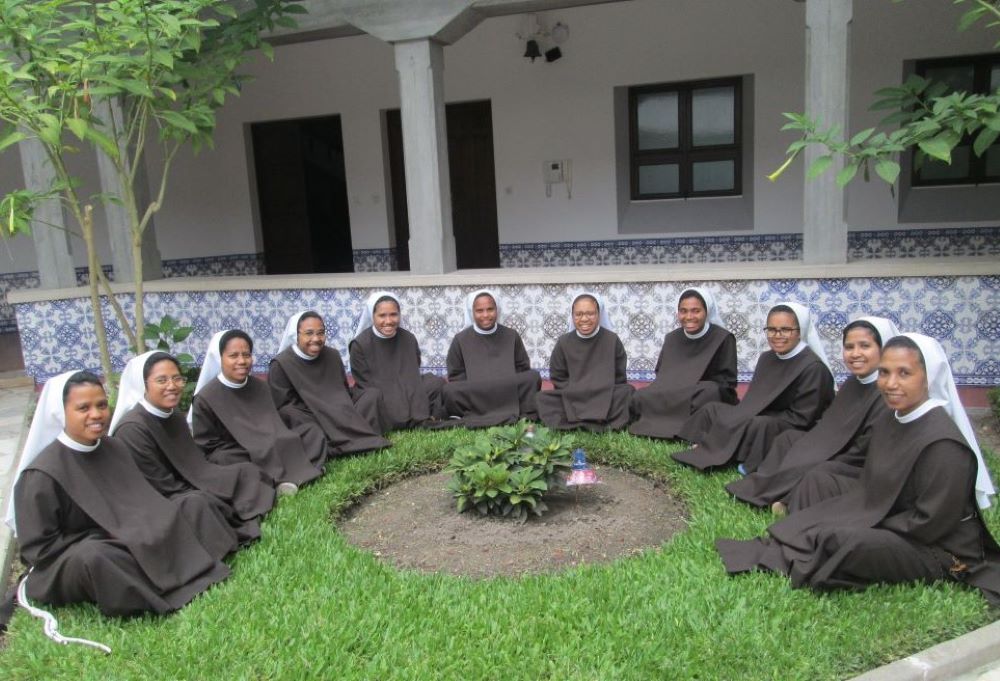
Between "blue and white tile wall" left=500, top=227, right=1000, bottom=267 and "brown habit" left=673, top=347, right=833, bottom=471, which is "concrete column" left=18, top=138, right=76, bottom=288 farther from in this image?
"brown habit" left=673, top=347, right=833, bottom=471

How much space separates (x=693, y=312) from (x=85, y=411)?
365cm

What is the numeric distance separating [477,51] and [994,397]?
6.26m

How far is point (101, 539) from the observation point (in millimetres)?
3254

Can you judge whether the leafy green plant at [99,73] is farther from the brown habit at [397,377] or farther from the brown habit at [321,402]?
the brown habit at [397,377]

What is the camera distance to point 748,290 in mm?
6266

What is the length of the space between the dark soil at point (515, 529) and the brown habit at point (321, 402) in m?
0.63

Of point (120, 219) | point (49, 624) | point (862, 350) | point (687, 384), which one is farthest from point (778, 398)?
point (120, 219)

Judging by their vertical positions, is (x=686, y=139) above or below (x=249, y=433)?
above

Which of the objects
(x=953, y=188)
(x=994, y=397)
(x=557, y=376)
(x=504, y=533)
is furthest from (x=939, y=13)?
(x=504, y=533)

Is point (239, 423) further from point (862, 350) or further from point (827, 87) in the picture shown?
point (827, 87)

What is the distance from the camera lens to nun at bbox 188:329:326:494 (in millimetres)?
4602

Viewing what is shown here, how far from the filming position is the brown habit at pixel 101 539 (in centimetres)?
315

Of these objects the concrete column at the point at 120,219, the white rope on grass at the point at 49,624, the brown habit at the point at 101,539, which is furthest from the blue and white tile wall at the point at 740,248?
the white rope on grass at the point at 49,624

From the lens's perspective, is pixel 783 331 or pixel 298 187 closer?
pixel 783 331
